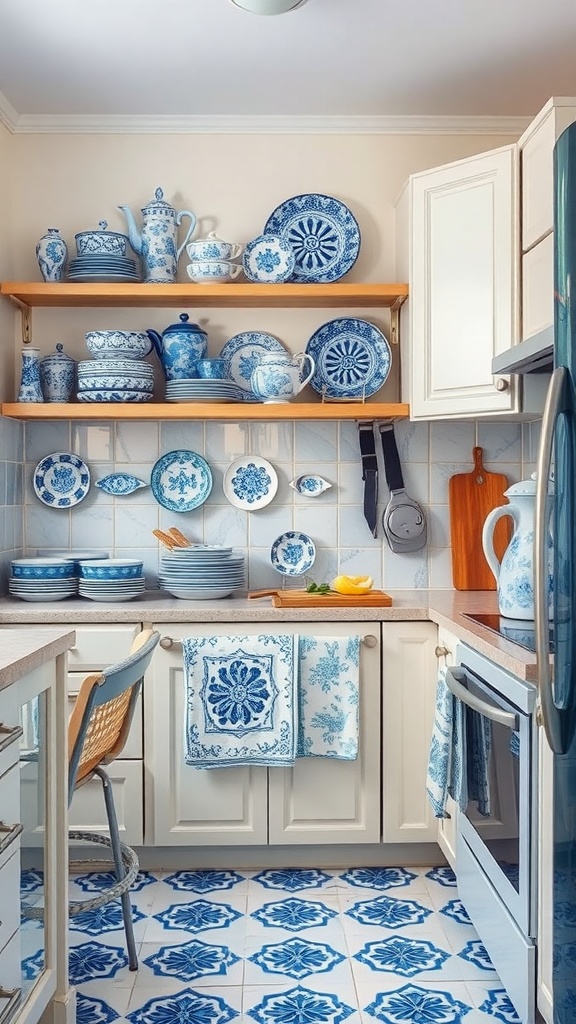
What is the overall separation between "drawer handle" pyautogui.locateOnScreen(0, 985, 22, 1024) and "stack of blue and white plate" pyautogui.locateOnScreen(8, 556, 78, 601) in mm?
1566

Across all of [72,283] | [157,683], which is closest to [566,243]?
[157,683]

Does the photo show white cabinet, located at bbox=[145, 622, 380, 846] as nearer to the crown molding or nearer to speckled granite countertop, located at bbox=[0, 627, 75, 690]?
speckled granite countertop, located at bbox=[0, 627, 75, 690]

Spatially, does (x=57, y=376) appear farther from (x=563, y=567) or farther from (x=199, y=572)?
(x=563, y=567)

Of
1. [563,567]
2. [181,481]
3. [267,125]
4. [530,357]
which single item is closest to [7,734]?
[563,567]

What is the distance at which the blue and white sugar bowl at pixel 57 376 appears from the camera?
3238mm

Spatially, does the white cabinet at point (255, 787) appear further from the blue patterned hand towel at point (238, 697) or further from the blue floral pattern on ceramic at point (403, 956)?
the blue floral pattern on ceramic at point (403, 956)

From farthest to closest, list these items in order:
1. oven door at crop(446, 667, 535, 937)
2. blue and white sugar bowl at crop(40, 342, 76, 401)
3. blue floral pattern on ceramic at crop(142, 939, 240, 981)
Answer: blue and white sugar bowl at crop(40, 342, 76, 401)
blue floral pattern on ceramic at crop(142, 939, 240, 981)
oven door at crop(446, 667, 535, 937)

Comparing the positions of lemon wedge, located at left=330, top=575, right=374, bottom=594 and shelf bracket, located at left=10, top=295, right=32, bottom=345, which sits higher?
shelf bracket, located at left=10, top=295, right=32, bottom=345

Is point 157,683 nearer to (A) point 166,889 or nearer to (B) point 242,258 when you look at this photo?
(A) point 166,889

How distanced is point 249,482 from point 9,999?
6.69 ft

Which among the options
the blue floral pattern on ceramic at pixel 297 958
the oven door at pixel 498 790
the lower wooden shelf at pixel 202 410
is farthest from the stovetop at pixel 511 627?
the blue floral pattern on ceramic at pixel 297 958

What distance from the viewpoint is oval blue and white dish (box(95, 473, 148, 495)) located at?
11.0 feet

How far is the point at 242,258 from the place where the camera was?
330cm

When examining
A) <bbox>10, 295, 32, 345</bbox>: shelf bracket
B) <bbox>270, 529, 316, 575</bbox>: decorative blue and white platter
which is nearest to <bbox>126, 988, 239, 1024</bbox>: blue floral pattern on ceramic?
<bbox>270, 529, 316, 575</bbox>: decorative blue and white platter
